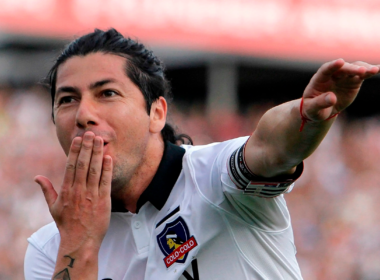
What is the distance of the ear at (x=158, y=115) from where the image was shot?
291 centimetres

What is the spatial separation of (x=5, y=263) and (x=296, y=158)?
214 inches

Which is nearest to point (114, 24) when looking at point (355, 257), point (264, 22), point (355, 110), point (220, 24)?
point (220, 24)

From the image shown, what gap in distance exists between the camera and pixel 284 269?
2.50m

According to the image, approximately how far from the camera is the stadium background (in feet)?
23.7

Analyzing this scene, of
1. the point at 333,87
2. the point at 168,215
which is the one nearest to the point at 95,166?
the point at 168,215

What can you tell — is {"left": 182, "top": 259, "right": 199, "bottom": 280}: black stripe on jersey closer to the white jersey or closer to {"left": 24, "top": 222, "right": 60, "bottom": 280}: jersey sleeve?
the white jersey

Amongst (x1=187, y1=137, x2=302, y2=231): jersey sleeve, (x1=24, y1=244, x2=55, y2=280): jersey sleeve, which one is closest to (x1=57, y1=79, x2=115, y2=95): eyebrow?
(x1=187, y1=137, x2=302, y2=231): jersey sleeve

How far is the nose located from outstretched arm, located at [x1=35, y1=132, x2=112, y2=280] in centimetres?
14

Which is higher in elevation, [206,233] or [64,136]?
[64,136]

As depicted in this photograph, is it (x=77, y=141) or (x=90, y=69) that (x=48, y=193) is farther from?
(x=90, y=69)

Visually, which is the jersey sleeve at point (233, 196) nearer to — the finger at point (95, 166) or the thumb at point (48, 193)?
the finger at point (95, 166)

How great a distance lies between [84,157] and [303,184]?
7023 mm

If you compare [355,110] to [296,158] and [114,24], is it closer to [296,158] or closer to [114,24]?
[114,24]

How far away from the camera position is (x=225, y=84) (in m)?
9.33
